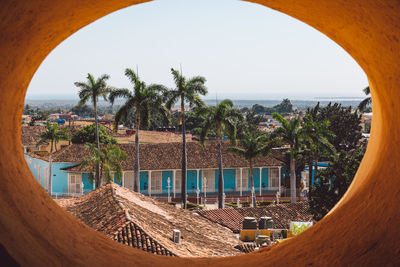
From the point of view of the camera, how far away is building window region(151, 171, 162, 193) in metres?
41.8

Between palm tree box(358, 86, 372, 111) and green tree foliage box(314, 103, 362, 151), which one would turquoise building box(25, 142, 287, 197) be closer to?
green tree foliage box(314, 103, 362, 151)

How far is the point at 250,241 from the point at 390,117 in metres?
18.2

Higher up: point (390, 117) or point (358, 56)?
point (358, 56)

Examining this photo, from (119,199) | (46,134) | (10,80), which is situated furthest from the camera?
(46,134)

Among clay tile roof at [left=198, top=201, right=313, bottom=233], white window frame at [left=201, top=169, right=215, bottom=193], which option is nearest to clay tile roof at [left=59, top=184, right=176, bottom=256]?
clay tile roof at [left=198, top=201, right=313, bottom=233]

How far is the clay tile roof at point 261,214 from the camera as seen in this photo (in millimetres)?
24922

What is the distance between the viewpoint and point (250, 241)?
72.1ft

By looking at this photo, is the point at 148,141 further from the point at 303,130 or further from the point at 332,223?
the point at 332,223

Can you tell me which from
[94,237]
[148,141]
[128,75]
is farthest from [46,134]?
[94,237]

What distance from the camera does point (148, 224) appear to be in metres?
15.9

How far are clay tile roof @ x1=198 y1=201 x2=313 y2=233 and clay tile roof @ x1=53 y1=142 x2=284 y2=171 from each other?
1380 cm

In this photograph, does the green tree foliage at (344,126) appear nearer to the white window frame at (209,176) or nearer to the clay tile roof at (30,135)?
the white window frame at (209,176)

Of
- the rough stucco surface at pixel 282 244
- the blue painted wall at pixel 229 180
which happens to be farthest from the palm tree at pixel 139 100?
the rough stucco surface at pixel 282 244

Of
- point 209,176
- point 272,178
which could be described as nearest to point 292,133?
point 209,176
